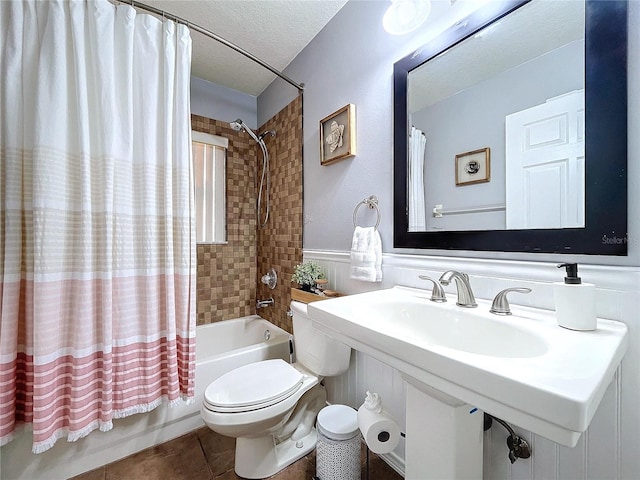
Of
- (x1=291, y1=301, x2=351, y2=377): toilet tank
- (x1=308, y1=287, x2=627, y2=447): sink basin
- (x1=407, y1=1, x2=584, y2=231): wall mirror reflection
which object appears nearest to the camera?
(x1=308, y1=287, x2=627, y2=447): sink basin

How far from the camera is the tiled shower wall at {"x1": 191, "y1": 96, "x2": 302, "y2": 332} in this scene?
189 cm

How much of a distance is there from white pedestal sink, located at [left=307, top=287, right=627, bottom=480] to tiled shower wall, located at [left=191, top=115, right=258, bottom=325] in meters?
1.54

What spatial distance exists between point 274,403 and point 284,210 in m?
1.29

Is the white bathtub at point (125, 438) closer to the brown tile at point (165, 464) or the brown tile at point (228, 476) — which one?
the brown tile at point (165, 464)

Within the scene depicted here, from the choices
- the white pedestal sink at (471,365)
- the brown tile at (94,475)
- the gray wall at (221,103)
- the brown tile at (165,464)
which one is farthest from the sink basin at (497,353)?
the gray wall at (221,103)

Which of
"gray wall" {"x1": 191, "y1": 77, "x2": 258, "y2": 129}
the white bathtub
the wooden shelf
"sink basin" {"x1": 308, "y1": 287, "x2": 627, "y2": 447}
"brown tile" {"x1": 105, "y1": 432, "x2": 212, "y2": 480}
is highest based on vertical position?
"gray wall" {"x1": 191, "y1": 77, "x2": 258, "y2": 129}

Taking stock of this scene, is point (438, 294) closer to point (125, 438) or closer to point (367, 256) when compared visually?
point (367, 256)

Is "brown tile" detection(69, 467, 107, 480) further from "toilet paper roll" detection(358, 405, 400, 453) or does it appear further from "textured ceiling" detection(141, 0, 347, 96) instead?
"textured ceiling" detection(141, 0, 347, 96)

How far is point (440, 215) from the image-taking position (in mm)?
1029

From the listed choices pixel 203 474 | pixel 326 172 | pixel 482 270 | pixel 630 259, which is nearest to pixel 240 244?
pixel 326 172

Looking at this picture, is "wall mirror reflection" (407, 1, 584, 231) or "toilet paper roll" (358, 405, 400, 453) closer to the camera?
"wall mirror reflection" (407, 1, 584, 231)

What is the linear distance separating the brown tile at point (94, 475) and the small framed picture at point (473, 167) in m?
2.00

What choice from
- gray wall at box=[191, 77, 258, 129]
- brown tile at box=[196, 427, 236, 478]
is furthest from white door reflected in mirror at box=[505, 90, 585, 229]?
gray wall at box=[191, 77, 258, 129]

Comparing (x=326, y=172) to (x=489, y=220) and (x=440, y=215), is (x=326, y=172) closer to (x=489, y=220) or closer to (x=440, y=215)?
(x=440, y=215)
